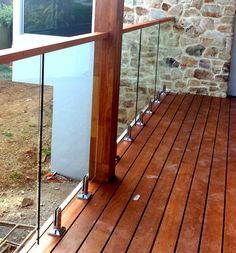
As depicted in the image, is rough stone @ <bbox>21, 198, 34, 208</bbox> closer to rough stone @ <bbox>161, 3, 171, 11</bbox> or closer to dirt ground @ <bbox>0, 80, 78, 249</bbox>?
dirt ground @ <bbox>0, 80, 78, 249</bbox>

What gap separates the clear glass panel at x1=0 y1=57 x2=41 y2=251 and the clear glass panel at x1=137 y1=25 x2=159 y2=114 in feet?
9.30

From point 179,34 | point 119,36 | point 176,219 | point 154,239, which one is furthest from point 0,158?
point 179,34

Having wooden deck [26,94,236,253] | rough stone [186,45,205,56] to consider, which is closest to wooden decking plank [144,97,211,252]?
wooden deck [26,94,236,253]

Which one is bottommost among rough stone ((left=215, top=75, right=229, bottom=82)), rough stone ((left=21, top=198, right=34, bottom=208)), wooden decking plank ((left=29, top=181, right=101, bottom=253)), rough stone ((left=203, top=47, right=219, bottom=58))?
wooden decking plank ((left=29, top=181, right=101, bottom=253))

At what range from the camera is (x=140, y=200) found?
3.07 metres

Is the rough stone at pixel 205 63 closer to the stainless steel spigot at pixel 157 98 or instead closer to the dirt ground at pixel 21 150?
the stainless steel spigot at pixel 157 98

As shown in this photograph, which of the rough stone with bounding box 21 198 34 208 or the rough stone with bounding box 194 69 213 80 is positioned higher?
the rough stone with bounding box 194 69 213 80

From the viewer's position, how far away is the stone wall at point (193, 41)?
6.43 meters

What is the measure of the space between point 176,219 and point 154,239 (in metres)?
0.30

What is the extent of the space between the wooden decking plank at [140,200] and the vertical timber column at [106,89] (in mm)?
289

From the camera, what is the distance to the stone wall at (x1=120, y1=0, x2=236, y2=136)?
643 cm

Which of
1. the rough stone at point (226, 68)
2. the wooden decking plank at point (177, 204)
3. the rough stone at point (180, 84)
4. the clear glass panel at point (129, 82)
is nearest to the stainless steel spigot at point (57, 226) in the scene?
the wooden decking plank at point (177, 204)

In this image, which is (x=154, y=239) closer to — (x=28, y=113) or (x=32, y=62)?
(x=28, y=113)

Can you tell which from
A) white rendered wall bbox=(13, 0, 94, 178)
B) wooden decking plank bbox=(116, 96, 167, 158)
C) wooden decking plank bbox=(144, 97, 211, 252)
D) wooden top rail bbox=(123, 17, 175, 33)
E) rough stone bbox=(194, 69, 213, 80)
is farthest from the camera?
rough stone bbox=(194, 69, 213, 80)
